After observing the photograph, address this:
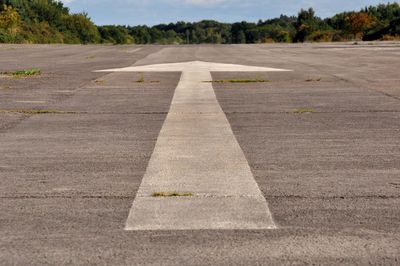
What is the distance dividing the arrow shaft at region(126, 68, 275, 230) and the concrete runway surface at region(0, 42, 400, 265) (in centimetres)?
5

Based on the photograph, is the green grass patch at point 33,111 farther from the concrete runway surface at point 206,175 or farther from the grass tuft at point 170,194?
the grass tuft at point 170,194

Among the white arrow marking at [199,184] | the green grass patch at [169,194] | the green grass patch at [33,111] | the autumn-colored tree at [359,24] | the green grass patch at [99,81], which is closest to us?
the white arrow marking at [199,184]

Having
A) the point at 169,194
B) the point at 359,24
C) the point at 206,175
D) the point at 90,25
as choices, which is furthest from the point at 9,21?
the point at 169,194

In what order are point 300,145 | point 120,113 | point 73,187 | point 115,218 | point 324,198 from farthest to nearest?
point 120,113 → point 300,145 → point 73,187 → point 324,198 → point 115,218

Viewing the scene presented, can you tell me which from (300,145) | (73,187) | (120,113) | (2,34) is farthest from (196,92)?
(2,34)

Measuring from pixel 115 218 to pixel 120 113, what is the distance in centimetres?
631

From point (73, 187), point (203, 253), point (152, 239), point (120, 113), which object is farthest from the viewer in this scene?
point (120, 113)

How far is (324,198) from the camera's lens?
537 cm

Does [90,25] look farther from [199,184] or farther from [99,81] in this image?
[199,184]

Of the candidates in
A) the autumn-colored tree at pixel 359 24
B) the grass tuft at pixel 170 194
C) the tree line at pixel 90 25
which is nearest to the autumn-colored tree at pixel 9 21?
the tree line at pixel 90 25

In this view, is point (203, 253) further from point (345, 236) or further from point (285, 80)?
point (285, 80)

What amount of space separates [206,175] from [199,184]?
1.15 ft

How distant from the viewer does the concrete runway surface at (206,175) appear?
13.6ft

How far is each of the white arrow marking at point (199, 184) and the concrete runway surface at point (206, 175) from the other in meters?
0.05
